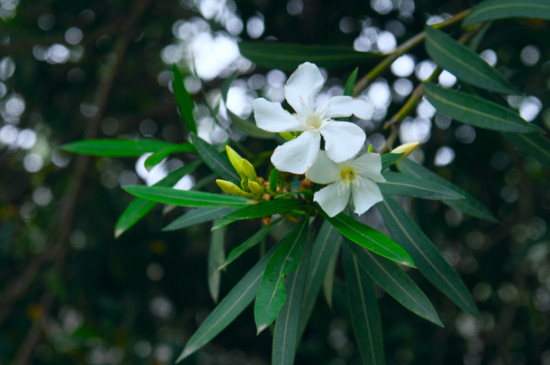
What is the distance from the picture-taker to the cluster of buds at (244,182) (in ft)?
2.66

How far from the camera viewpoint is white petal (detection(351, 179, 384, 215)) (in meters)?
0.75

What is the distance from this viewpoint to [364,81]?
119cm

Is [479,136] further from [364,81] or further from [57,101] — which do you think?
[57,101]

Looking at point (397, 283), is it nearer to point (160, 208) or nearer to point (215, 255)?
point (215, 255)

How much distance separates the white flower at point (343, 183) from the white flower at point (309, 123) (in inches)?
1.0

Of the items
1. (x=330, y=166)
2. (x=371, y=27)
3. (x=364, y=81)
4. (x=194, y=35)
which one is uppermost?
(x=330, y=166)

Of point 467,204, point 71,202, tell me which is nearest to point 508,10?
point 467,204

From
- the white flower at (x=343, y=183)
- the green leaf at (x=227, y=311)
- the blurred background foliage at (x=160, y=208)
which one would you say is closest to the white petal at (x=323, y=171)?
the white flower at (x=343, y=183)

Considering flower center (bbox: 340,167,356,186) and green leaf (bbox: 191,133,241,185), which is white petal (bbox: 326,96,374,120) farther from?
green leaf (bbox: 191,133,241,185)

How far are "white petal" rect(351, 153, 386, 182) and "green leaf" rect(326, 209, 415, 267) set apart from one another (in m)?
0.08

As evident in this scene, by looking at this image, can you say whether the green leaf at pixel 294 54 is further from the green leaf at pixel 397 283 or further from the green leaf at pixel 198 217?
the green leaf at pixel 397 283

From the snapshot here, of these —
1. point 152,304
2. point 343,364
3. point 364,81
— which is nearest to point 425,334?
point 343,364

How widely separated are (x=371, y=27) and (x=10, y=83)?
71.1 inches

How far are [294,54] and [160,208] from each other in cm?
192
